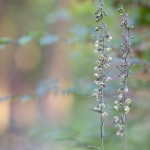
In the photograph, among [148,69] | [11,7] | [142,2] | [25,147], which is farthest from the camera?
[11,7]

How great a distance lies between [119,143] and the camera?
144 inches

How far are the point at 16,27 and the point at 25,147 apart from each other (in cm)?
1150

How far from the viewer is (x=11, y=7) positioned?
13.4 m

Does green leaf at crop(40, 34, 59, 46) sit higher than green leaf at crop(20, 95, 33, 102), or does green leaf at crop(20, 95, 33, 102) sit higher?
green leaf at crop(40, 34, 59, 46)

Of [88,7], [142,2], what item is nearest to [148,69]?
[142,2]

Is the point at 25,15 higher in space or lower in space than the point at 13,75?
higher

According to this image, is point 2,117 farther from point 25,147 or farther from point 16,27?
point 25,147

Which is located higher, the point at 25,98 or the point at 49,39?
the point at 49,39

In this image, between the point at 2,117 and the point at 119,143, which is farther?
the point at 2,117

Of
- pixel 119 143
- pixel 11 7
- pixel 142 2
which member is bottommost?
pixel 119 143

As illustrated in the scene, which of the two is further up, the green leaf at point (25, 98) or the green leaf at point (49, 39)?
the green leaf at point (49, 39)

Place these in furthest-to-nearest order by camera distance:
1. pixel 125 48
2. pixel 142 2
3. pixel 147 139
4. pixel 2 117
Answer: pixel 2 117 → pixel 147 139 → pixel 142 2 → pixel 125 48

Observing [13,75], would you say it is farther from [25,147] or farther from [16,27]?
[25,147]

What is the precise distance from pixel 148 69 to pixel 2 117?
9.82 m
